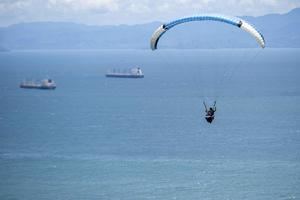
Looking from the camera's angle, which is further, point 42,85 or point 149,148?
point 42,85

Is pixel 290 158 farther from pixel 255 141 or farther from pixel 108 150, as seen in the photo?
pixel 108 150

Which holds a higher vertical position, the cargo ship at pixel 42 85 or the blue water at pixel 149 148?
the cargo ship at pixel 42 85

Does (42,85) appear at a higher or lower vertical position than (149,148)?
higher

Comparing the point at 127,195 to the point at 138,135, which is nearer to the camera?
the point at 127,195

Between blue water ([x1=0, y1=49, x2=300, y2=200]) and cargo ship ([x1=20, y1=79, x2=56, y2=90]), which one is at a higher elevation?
cargo ship ([x1=20, y1=79, x2=56, y2=90])

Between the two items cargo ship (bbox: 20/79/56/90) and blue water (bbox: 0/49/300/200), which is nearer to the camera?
blue water (bbox: 0/49/300/200)

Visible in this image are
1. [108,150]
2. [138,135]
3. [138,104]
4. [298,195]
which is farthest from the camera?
[138,104]

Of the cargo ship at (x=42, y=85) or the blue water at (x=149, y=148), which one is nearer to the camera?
the blue water at (x=149, y=148)

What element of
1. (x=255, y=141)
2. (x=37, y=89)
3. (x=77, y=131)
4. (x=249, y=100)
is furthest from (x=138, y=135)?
(x=37, y=89)

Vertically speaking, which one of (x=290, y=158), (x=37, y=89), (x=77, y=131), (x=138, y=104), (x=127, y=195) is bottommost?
(x=127, y=195)

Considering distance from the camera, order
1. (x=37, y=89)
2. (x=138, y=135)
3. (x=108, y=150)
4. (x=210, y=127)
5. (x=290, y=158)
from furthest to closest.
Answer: (x=37, y=89)
(x=210, y=127)
(x=138, y=135)
(x=108, y=150)
(x=290, y=158)

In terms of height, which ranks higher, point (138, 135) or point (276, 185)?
point (138, 135)
